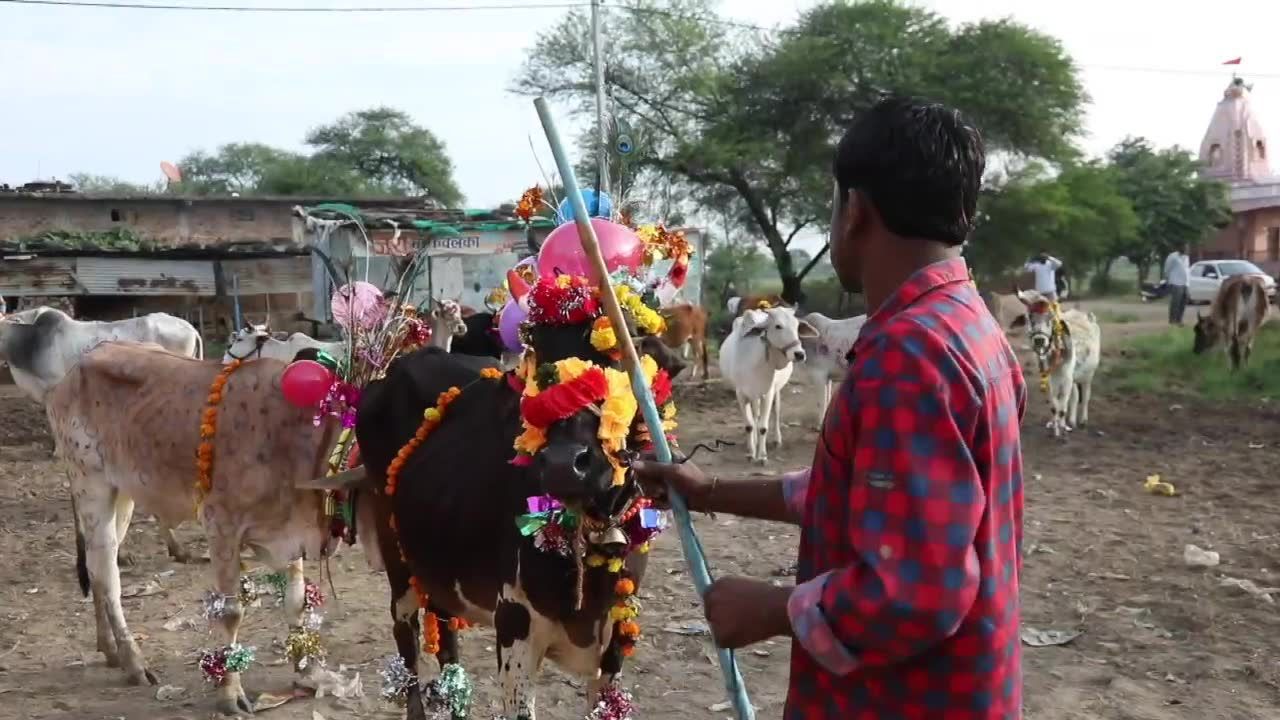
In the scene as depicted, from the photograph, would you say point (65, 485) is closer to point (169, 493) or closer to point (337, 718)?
point (169, 493)

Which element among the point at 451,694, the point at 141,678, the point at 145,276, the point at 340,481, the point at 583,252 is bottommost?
the point at 141,678

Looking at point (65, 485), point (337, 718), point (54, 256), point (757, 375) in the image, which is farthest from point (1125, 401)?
point (54, 256)

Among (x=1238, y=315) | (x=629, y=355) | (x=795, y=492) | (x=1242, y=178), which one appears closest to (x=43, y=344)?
(x=629, y=355)

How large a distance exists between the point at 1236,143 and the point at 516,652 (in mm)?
52005

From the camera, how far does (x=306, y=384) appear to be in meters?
5.12

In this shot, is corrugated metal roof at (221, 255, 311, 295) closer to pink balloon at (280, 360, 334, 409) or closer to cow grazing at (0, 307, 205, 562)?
cow grazing at (0, 307, 205, 562)

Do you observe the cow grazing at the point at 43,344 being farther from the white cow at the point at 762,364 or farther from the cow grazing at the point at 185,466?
the white cow at the point at 762,364

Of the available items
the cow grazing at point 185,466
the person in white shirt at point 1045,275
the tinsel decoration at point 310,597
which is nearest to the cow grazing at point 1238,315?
the person in white shirt at point 1045,275

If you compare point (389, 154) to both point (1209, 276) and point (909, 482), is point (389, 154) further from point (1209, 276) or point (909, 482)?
point (909, 482)

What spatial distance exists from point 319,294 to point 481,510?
553 inches

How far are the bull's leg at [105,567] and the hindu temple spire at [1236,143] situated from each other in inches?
1955

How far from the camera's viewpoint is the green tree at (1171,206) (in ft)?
130

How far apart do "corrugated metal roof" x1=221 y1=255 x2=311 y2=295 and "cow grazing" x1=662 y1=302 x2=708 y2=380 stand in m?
9.26

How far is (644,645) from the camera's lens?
5.97 m
